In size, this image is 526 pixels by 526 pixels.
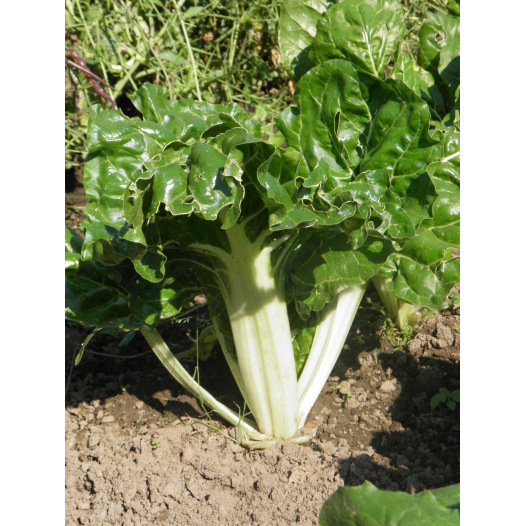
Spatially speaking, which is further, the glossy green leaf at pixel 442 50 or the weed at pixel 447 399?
the glossy green leaf at pixel 442 50

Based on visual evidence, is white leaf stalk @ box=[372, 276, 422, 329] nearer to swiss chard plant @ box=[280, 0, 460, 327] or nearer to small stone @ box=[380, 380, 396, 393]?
swiss chard plant @ box=[280, 0, 460, 327]

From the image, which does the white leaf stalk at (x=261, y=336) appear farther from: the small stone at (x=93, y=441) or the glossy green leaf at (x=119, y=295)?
the small stone at (x=93, y=441)

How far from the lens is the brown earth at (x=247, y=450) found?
1964mm

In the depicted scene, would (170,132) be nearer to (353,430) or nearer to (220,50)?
(353,430)

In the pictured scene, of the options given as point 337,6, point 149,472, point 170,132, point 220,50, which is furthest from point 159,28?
point 149,472

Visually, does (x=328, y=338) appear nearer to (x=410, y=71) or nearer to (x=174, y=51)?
(x=410, y=71)

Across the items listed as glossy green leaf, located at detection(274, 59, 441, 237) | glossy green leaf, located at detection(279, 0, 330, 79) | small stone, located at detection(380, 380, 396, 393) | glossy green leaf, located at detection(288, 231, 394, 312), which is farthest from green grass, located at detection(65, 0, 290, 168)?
small stone, located at detection(380, 380, 396, 393)

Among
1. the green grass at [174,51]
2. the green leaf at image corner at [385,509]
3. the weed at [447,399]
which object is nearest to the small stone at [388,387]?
the weed at [447,399]

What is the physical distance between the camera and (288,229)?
6.35 ft

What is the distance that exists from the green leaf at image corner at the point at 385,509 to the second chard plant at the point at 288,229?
679 millimetres

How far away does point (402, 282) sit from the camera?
7.04 ft

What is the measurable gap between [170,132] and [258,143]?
1.37ft

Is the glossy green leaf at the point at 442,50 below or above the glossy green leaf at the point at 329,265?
above

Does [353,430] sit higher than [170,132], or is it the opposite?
[170,132]
